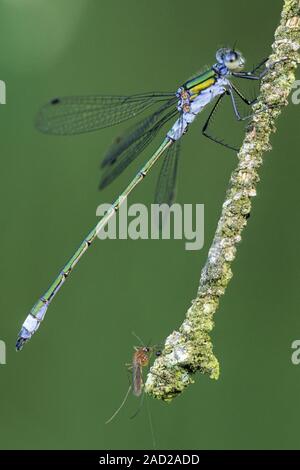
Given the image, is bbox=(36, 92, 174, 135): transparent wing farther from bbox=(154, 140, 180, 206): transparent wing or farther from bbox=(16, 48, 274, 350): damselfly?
bbox=(154, 140, 180, 206): transparent wing

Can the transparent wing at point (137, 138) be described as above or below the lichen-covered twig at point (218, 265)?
above

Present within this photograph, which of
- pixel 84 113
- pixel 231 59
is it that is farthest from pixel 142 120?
pixel 231 59

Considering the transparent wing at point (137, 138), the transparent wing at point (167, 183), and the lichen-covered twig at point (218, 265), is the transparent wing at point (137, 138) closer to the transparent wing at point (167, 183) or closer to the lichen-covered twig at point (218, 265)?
the transparent wing at point (167, 183)

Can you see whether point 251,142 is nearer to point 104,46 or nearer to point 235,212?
point 235,212

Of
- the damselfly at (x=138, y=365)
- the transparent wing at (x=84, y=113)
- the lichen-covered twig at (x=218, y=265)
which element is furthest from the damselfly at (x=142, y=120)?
the lichen-covered twig at (x=218, y=265)

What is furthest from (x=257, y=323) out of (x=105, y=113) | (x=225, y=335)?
(x=105, y=113)
